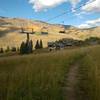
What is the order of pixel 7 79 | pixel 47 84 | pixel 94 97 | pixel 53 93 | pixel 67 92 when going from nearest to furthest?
pixel 94 97 → pixel 53 93 → pixel 67 92 → pixel 47 84 → pixel 7 79

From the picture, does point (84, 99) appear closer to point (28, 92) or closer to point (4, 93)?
point (28, 92)

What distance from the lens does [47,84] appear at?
10992 millimetres

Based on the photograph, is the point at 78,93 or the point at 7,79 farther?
the point at 7,79

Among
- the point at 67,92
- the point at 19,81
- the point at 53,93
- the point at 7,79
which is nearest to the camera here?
the point at 53,93

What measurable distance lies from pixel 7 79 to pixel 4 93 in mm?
3046

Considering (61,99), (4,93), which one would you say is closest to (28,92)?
(4,93)

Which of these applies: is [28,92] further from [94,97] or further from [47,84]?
[94,97]

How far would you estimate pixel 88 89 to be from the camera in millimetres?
10242

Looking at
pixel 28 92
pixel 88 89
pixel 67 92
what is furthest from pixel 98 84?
pixel 28 92

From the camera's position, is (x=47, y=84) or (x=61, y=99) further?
(x=47, y=84)

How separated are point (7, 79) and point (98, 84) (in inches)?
166

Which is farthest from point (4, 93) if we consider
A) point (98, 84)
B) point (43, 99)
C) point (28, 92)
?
point (98, 84)

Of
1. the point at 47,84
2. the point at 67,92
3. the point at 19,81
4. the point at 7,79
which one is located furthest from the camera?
the point at 7,79

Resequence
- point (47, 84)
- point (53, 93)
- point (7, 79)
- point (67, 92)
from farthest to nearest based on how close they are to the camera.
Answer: point (7, 79) → point (47, 84) → point (67, 92) → point (53, 93)
